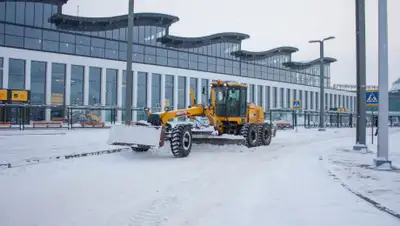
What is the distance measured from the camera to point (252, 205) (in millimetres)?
5449

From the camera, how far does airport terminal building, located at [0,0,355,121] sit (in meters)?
36.2

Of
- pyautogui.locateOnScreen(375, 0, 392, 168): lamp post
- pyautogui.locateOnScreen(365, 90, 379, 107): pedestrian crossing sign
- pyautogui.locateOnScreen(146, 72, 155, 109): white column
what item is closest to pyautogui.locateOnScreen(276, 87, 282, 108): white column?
pyautogui.locateOnScreen(146, 72, 155, 109): white column

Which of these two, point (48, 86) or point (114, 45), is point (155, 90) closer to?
point (114, 45)

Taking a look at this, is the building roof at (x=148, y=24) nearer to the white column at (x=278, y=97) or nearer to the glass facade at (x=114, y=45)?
the glass facade at (x=114, y=45)

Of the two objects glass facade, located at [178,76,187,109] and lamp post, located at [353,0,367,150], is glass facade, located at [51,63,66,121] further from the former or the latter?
lamp post, located at [353,0,367,150]

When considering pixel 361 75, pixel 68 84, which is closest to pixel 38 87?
pixel 68 84

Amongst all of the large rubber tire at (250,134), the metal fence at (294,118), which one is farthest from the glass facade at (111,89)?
the large rubber tire at (250,134)

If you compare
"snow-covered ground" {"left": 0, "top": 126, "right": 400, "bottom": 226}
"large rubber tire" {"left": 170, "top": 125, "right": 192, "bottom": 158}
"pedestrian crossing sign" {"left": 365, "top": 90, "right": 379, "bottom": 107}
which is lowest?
"snow-covered ground" {"left": 0, "top": 126, "right": 400, "bottom": 226}

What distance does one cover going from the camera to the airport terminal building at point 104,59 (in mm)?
36188

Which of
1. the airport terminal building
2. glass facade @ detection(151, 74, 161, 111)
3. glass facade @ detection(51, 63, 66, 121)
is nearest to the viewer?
the airport terminal building

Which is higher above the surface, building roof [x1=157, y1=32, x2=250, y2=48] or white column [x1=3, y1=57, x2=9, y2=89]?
building roof [x1=157, y1=32, x2=250, y2=48]

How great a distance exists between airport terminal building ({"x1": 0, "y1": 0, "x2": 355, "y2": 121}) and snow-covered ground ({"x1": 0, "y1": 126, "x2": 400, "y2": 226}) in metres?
31.5

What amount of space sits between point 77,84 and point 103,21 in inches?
380

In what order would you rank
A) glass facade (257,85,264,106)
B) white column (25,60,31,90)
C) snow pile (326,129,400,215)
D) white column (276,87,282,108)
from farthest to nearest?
white column (276,87,282,108)
glass facade (257,85,264,106)
white column (25,60,31,90)
snow pile (326,129,400,215)
